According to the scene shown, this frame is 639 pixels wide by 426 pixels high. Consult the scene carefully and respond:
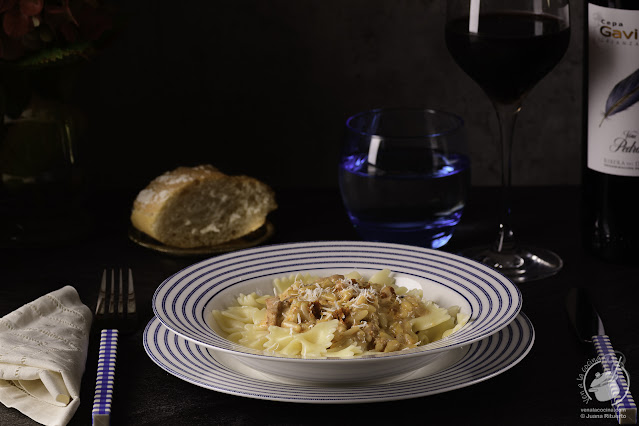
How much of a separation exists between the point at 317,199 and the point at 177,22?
1.76ft

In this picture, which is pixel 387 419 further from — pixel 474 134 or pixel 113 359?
pixel 474 134

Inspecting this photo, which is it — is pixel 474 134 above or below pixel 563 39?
below

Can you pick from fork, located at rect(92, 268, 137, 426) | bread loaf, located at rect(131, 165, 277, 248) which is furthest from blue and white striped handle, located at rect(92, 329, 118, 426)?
bread loaf, located at rect(131, 165, 277, 248)

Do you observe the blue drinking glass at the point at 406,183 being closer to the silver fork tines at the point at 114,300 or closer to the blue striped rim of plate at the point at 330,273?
the blue striped rim of plate at the point at 330,273

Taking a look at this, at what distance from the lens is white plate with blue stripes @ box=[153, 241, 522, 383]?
41.9 inches

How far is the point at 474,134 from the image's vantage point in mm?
2193

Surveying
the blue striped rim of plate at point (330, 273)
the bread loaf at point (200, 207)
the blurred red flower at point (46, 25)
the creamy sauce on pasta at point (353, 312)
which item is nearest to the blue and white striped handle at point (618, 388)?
the blue striped rim of plate at point (330, 273)

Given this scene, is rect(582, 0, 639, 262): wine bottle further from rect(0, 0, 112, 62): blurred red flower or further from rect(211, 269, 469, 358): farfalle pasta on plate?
rect(0, 0, 112, 62): blurred red flower

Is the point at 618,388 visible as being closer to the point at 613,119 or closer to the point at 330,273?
the point at 330,273

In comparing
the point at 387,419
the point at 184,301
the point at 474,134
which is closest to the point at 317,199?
the point at 474,134

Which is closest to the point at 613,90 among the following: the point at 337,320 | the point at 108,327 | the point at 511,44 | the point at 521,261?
the point at 511,44

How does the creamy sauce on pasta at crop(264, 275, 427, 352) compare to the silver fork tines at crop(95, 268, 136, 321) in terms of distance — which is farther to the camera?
the silver fork tines at crop(95, 268, 136, 321)

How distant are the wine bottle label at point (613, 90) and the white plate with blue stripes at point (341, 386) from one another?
44 centimetres

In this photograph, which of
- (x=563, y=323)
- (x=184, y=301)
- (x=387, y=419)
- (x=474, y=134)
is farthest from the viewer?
(x=474, y=134)
